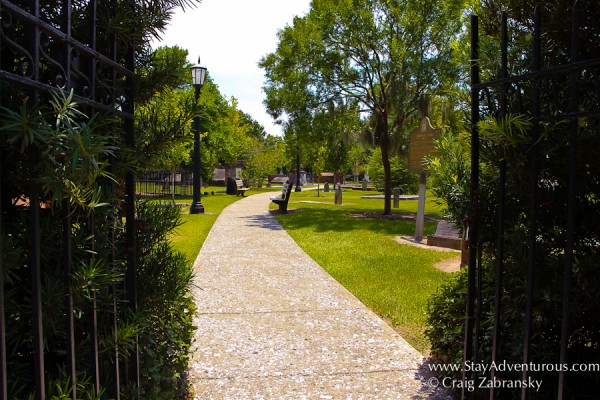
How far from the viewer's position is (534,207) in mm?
2109

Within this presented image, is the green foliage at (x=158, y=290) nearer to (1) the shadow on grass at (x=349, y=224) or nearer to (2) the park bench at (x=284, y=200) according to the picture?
(1) the shadow on grass at (x=349, y=224)

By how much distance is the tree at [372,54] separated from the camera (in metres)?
16.3

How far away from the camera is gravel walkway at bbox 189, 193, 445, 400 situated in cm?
337

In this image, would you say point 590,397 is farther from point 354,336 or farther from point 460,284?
point 354,336

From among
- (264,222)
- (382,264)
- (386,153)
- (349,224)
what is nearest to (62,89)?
(382,264)

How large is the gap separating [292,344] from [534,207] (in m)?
2.78

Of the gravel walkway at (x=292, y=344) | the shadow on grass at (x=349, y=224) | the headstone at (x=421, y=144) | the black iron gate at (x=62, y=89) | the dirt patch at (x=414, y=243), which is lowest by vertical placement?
the gravel walkway at (x=292, y=344)

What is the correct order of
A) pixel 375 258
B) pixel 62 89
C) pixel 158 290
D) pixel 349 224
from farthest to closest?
pixel 349 224
pixel 375 258
pixel 158 290
pixel 62 89

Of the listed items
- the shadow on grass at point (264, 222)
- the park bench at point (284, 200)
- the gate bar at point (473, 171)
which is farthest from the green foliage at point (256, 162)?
the gate bar at point (473, 171)

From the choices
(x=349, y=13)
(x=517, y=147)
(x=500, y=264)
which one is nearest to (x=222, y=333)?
(x=500, y=264)

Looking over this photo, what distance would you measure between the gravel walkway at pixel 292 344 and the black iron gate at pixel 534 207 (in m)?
0.95

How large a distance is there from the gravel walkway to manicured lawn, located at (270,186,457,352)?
0.91 feet

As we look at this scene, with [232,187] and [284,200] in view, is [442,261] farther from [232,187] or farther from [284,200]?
[232,187]

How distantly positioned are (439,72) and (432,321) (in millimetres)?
14629
